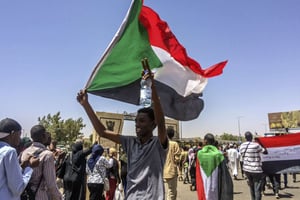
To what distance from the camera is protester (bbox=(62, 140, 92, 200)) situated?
709cm

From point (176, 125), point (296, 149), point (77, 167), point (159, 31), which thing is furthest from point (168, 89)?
point (176, 125)

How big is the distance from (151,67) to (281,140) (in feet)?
22.1

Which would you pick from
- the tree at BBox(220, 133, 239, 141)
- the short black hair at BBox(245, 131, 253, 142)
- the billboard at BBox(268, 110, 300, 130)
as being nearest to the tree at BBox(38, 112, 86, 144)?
the billboard at BBox(268, 110, 300, 130)

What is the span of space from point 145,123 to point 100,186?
524cm

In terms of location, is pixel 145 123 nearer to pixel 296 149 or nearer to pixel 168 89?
pixel 168 89

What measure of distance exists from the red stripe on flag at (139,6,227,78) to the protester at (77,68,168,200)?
1223 millimetres

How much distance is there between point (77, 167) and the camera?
7121 mm

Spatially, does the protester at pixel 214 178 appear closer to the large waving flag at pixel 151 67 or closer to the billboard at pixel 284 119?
the large waving flag at pixel 151 67

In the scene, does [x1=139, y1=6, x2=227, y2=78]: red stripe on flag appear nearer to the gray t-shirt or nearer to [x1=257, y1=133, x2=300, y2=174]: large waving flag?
the gray t-shirt

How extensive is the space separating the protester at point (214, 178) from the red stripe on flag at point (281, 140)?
298 centimetres

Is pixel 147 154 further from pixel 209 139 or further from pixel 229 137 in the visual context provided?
pixel 229 137

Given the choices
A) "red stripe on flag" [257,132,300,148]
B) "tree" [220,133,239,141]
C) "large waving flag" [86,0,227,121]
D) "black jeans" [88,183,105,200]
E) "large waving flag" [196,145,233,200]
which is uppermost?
"tree" [220,133,239,141]

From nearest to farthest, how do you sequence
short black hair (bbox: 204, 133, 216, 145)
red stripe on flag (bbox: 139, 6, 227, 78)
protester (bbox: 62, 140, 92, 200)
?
red stripe on flag (bbox: 139, 6, 227, 78), protester (bbox: 62, 140, 92, 200), short black hair (bbox: 204, 133, 216, 145)

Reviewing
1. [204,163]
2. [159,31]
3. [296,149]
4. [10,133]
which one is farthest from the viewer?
[296,149]
